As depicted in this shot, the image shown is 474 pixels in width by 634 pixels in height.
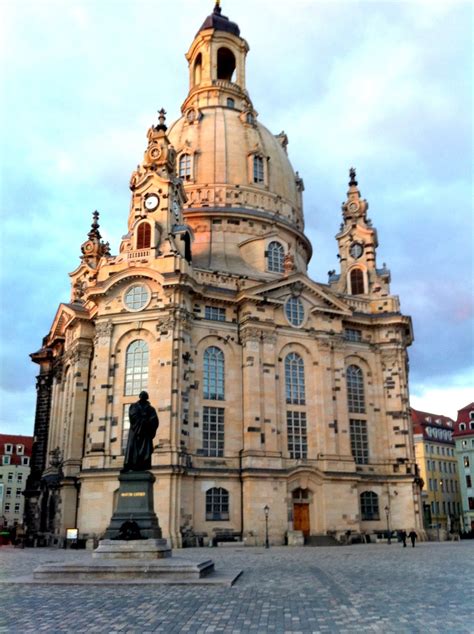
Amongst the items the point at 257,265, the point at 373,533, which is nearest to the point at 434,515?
the point at 373,533

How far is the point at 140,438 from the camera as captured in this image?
24.8 metres

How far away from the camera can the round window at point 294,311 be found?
5241 cm

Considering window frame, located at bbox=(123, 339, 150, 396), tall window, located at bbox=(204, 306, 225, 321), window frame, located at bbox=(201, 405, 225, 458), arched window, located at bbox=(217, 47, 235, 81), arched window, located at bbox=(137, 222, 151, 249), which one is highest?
arched window, located at bbox=(217, 47, 235, 81)

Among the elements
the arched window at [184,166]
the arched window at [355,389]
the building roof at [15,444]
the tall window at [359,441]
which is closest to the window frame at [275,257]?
the arched window at [355,389]

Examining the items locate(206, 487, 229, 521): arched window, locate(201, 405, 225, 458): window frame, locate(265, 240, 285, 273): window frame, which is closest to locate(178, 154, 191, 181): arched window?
locate(265, 240, 285, 273): window frame

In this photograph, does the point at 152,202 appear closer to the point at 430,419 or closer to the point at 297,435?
the point at 297,435

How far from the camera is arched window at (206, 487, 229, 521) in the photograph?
4538 centimetres

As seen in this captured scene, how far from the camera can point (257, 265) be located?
187ft

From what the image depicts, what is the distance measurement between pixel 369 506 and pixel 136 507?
3323 centimetres

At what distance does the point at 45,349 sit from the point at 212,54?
38.8m

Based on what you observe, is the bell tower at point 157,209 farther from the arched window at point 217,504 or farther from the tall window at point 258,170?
the arched window at point 217,504

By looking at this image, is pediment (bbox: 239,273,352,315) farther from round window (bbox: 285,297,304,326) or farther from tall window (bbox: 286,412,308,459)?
tall window (bbox: 286,412,308,459)

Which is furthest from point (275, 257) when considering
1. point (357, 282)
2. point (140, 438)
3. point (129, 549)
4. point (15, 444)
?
point (15, 444)

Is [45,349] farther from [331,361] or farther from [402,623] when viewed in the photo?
[402,623]
